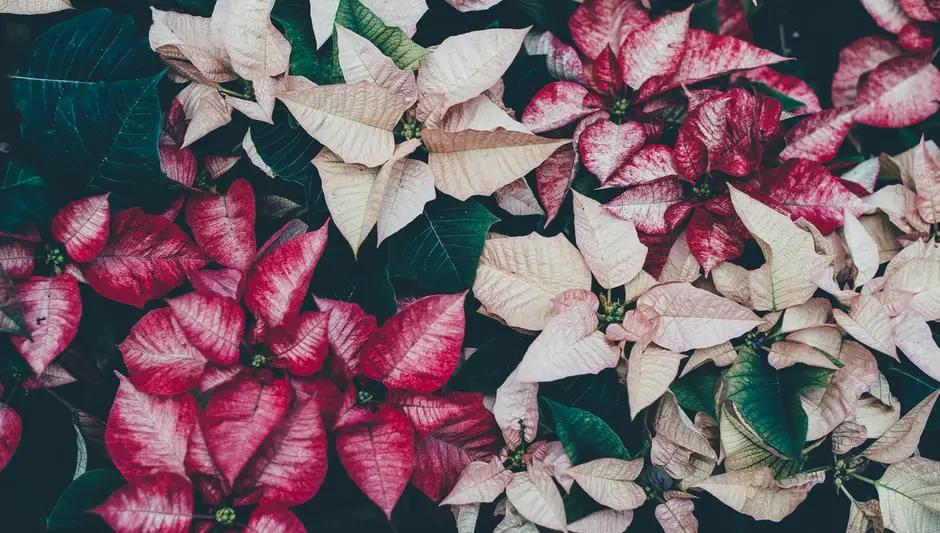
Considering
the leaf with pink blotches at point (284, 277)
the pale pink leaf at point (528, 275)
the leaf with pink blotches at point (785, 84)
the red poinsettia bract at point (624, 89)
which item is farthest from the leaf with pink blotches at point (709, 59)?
the leaf with pink blotches at point (284, 277)

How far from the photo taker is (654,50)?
84 cm

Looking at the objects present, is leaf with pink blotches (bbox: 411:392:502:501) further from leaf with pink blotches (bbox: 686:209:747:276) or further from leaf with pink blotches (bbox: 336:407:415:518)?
leaf with pink blotches (bbox: 686:209:747:276)

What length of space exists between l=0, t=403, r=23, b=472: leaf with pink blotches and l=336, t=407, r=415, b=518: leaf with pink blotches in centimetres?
32

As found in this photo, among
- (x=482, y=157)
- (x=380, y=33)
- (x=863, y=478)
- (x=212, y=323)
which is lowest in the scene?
(x=863, y=478)

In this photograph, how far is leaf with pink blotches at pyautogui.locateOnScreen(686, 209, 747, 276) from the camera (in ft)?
2.59

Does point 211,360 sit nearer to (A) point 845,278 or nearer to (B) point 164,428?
(B) point 164,428

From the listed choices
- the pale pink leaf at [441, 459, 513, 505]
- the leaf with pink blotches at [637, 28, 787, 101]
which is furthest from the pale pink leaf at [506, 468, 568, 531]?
the leaf with pink blotches at [637, 28, 787, 101]

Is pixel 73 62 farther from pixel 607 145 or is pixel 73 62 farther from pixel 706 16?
pixel 706 16

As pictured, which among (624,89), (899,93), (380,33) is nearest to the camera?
(380,33)

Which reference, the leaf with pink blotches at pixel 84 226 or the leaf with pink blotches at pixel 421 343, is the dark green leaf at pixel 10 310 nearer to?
the leaf with pink blotches at pixel 84 226

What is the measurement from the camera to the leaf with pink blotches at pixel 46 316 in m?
0.69

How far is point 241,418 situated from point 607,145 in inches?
19.2

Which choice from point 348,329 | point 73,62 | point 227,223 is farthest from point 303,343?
point 73,62

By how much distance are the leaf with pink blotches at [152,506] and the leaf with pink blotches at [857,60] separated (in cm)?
99
